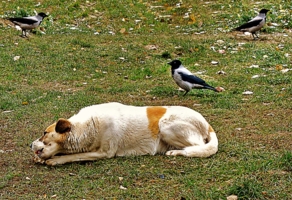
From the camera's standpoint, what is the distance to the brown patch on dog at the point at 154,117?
646cm

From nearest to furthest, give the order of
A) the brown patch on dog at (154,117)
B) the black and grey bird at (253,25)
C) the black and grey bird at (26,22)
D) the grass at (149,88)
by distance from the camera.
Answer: the grass at (149,88) < the brown patch on dog at (154,117) < the black and grey bird at (26,22) < the black and grey bird at (253,25)

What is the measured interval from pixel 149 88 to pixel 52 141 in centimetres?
472

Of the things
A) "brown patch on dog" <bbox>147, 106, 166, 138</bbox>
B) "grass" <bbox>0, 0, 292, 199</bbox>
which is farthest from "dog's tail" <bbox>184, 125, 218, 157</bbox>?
"brown patch on dog" <bbox>147, 106, 166, 138</bbox>

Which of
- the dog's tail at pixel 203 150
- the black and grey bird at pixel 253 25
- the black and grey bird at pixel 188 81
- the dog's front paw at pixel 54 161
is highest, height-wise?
the dog's tail at pixel 203 150

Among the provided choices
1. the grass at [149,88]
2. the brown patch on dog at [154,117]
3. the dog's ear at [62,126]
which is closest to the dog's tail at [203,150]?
the grass at [149,88]

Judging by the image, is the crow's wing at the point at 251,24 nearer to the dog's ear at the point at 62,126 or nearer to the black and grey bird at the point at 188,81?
the black and grey bird at the point at 188,81

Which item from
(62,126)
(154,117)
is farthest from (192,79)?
(62,126)

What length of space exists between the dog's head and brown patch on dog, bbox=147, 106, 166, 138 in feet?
3.58

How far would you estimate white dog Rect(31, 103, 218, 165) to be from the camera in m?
6.18

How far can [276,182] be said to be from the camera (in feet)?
17.2

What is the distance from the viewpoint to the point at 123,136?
251 inches

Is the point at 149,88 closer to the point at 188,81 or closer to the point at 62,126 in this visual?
the point at 188,81

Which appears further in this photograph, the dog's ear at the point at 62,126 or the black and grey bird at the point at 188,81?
the black and grey bird at the point at 188,81

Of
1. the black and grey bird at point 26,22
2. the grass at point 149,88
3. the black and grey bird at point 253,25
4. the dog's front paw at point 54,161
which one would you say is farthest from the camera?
the black and grey bird at point 253,25
